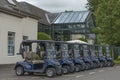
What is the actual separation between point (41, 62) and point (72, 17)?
35.4 metres

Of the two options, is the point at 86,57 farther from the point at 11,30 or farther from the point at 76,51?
the point at 11,30

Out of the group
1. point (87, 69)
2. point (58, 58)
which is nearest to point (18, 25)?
point (87, 69)

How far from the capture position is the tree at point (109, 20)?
1694 inches

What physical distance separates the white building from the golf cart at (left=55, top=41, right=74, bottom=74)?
28.7 ft

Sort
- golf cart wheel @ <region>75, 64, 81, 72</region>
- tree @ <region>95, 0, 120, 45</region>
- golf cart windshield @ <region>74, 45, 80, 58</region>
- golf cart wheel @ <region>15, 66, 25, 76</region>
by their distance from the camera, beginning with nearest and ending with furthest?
golf cart wheel @ <region>15, 66, 25, 76</region>
golf cart wheel @ <region>75, 64, 81, 72</region>
golf cart windshield @ <region>74, 45, 80, 58</region>
tree @ <region>95, 0, 120, 45</region>

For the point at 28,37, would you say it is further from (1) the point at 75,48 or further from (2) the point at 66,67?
(2) the point at 66,67

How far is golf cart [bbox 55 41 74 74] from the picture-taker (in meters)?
24.4

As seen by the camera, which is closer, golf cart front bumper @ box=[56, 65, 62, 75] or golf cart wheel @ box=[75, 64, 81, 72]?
golf cart front bumper @ box=[56, 65, 62, 75]

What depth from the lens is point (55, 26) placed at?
56.6 m

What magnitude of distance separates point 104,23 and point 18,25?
12.0 metres

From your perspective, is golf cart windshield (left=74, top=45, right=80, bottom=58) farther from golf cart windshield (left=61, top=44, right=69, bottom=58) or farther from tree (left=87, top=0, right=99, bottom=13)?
tree (left=87, top=0, right=99, bottom=13)

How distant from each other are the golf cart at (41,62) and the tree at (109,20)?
21.0 metres

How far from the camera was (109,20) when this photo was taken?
43094 mm

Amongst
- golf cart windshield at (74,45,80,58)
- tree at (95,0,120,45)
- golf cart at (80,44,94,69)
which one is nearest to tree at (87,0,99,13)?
tree at (95,0,120,45)
